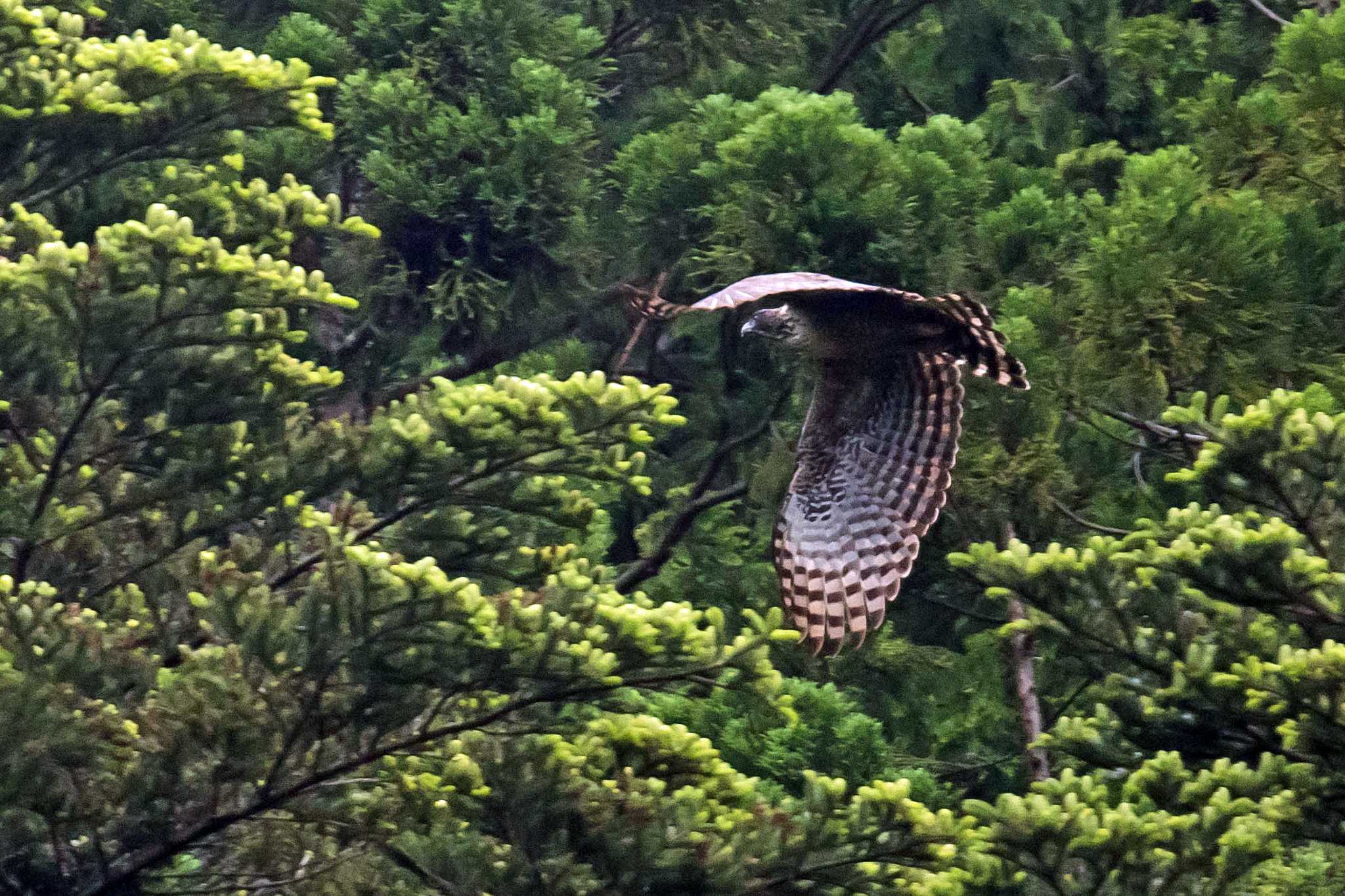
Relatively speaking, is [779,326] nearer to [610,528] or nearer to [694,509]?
[694,509]

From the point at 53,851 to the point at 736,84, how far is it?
6645 mm

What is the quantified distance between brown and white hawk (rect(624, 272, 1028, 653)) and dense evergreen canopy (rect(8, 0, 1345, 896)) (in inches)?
12.9

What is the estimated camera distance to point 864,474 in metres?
9.33

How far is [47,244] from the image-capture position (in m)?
7.14

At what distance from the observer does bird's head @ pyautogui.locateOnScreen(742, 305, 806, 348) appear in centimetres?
880

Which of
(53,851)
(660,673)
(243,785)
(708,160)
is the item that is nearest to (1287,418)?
(660,673)

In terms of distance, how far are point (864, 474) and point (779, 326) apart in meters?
0.82

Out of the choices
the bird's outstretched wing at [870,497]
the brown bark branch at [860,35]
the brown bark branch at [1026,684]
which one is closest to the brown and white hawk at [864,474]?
the bird's outstretched wing at [870,497]

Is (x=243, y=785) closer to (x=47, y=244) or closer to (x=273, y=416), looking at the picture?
(x=273, y=416)

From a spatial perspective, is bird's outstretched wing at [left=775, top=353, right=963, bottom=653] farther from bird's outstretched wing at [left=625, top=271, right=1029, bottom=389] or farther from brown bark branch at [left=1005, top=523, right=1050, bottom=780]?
brown bark branch at [left=1005, top=523, right=1050, bottom=780]

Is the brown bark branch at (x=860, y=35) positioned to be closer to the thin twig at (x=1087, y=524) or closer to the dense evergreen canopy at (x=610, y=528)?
the dense evergreen canopy at (x=610, y=528)

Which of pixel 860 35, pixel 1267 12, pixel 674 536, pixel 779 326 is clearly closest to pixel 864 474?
pixel 779 326

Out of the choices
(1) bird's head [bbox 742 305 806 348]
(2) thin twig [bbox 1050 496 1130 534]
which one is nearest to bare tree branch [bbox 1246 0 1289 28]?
(2) thin twig [bbox 1050 496 1130 534]

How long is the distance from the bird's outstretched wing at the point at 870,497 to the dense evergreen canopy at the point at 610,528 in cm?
32
